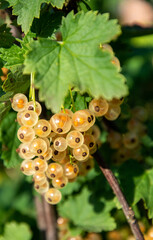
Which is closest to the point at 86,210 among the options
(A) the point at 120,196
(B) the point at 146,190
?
(B) the point at 146,190

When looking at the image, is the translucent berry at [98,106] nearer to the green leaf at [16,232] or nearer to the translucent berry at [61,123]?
the translucent berry at [61,123]

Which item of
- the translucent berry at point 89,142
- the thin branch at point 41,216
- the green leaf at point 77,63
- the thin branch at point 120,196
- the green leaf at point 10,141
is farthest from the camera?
the thin branch at point 41,216

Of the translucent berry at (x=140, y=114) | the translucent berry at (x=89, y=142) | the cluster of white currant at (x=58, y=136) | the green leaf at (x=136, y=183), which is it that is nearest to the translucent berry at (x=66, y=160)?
the cluster of white currant at (x=58, y=136)

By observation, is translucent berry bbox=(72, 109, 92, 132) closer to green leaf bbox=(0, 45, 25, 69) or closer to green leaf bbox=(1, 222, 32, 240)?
green leaf bbox=(0, 45, 25, 69)

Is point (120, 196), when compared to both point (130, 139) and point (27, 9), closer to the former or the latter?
point (130, 139)

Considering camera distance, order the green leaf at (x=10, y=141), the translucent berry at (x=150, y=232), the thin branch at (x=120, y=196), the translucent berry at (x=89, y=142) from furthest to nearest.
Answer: the translucent berry at (x=150, y=232), the green leaf at (x=10, y=141), the thin branch at (x=120, y=196), the translucent berry at (x=89, y=142)

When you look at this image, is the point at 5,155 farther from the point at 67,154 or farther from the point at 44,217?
the point at 44,217

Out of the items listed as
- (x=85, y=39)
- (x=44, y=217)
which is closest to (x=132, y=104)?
(x=44, y=217)
